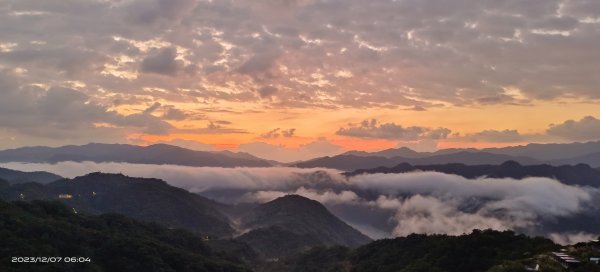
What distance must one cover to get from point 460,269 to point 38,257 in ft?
614

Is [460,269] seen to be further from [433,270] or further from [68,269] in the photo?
[68,269]

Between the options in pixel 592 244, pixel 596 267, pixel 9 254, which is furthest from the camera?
pixel 9 254

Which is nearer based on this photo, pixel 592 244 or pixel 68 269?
pixel 592 244

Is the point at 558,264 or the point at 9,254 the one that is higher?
Result: the point at 558,264

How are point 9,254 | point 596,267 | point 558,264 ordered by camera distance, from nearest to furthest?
point 596,267, point 558,264, point 9,254

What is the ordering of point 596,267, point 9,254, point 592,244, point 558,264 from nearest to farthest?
1. point 596,267
2. point 558,264
3. point 592,244
4. point 9,254

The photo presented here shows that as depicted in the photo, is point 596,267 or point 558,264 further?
point 558,264

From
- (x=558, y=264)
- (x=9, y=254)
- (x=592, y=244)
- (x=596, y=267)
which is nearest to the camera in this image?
(x=596, y=267)

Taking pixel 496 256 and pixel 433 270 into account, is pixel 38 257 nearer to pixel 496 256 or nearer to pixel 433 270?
pixel 433 270

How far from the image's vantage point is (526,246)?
191 metres

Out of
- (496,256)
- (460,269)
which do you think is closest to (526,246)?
(496,256)

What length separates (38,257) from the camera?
19712 cm

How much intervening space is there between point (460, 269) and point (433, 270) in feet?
38.1

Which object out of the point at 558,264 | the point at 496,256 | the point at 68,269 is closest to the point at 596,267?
the point at 558,264
